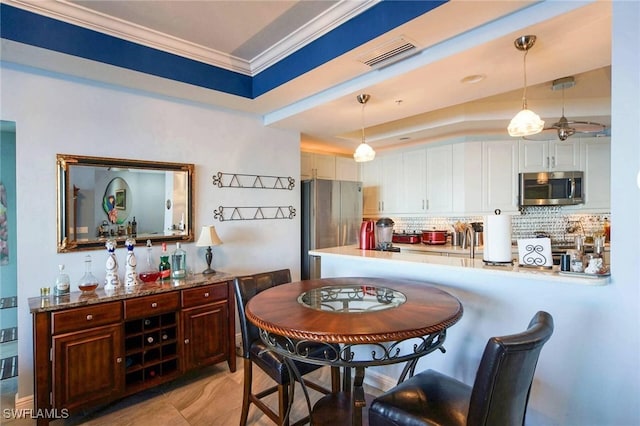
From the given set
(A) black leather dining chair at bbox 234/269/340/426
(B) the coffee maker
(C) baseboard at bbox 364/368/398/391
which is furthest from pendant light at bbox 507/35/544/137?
(C) baseboard at bbox 364/368/398/391

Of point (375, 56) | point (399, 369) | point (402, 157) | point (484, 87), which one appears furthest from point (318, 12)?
point (402, 157)

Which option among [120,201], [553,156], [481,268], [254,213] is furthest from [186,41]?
[553,156]

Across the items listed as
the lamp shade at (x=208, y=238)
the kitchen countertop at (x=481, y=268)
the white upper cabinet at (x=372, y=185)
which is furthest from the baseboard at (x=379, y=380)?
the white upper cabinet at (x=372, y=185)

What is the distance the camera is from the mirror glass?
250cm

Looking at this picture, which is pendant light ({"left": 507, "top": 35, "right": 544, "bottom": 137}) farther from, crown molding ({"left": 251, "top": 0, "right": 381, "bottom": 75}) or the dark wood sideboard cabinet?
the dark wood sideboard cabinet

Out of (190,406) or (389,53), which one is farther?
(190,406)

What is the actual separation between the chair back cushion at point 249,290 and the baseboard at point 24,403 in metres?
1.65

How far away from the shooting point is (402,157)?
5.10 m

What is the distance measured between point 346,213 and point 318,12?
274 cm

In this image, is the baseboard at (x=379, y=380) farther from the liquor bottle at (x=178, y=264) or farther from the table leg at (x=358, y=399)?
the liquor bottle at (x=178, y=264)

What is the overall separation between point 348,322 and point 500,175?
377 centimetres

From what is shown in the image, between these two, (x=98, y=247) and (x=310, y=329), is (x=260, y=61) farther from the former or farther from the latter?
(x=310, y=329)

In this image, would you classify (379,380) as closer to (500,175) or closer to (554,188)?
(500,175)

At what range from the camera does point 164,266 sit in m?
2.88
